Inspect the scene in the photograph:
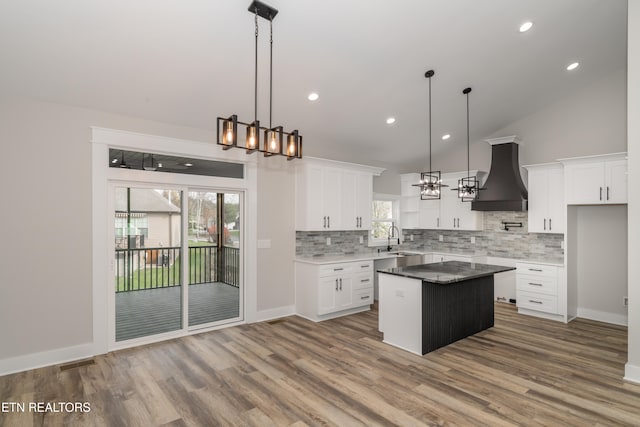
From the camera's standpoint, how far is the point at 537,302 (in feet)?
19.1

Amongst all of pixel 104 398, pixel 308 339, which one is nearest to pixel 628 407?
pixel 308 339

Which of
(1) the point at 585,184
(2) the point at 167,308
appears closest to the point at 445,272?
(1) the point at 585,184

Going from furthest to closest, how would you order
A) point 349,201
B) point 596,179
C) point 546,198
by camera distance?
point 349,201 < point 546,198 < point 596,179

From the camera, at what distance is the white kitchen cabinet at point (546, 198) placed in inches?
229

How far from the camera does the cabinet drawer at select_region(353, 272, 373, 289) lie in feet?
19.7

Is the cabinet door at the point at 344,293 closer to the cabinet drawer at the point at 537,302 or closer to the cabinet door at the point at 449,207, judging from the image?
the cabinet door at the point at 449,207

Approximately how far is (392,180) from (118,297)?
5.76m

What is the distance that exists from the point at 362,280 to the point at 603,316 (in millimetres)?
3944

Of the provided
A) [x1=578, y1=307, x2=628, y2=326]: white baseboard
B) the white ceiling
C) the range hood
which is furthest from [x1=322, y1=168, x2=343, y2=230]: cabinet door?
[x1=578, y1=307, x2=628, y2=326]: white baseboard

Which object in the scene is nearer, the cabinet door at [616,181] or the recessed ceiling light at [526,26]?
the recessed ceiling light at [526,26]

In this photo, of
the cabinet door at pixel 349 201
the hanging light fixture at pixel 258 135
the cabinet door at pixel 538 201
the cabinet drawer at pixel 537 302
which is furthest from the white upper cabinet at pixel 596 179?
the hanging light fixture at pixel 258 135

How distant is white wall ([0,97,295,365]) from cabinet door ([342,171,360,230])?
3.65m

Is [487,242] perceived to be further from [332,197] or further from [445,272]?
[332,197]

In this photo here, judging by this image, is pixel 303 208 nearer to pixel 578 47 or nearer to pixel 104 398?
pixel 104 398
